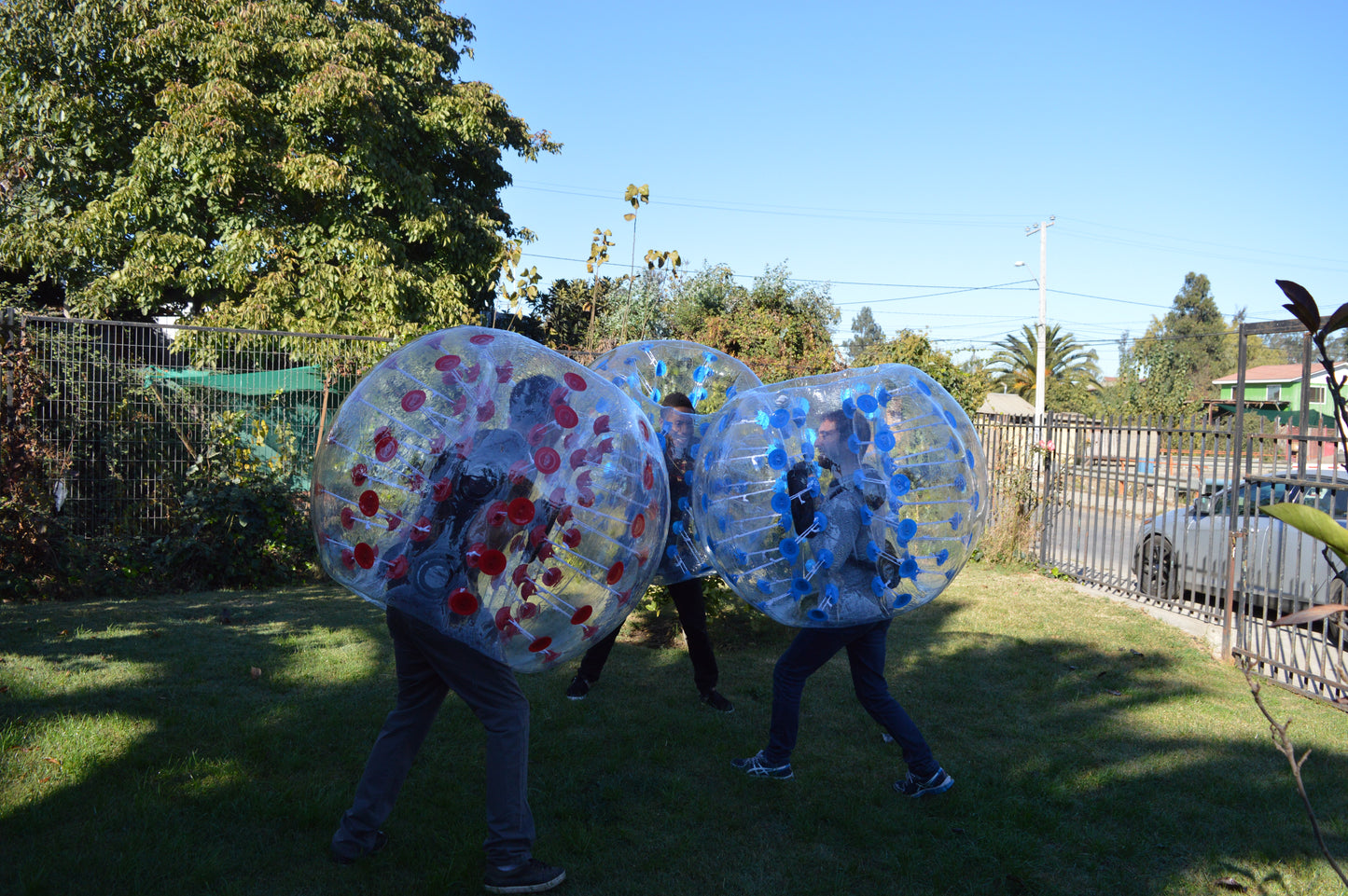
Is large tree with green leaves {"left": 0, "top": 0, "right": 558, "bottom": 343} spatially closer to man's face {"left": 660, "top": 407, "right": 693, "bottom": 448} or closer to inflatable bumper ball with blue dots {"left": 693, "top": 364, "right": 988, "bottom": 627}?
man's face {"left": 660, "top": 407, "right": 693, "bottom": 448}

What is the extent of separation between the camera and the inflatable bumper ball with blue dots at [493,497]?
296 centimetres

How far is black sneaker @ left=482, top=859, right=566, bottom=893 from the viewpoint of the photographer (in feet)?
10.5

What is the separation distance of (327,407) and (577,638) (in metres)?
6.86

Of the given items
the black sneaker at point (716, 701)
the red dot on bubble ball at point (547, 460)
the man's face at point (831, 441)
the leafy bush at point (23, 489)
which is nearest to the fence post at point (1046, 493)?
the black sneaker at point (716, 701)

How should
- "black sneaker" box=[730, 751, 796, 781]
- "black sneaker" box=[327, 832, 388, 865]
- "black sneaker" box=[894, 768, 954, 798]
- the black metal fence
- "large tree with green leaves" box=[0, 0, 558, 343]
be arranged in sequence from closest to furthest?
"black sneaker" box=[327, 832, 388, 865], "black sneaker" box=[894, 768, 954, 798], "black sneaker" box=[730, 751, 796, 781], the black metal fence, "large tree with green leaves" box=[0, 0, 558, 343]

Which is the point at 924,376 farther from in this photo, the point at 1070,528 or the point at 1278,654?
the point at 1070,528

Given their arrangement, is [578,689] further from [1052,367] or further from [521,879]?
[1052,367]

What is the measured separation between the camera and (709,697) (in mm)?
5340

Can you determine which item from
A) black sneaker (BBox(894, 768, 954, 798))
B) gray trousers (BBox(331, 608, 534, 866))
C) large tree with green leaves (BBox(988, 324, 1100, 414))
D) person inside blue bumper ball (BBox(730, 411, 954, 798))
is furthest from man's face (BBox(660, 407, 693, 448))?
large tree with green leaves (BBox(988, 324, 1100, 414))

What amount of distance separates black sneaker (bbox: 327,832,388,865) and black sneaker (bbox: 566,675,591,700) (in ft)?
6.15

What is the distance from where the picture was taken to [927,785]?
13.8 ft

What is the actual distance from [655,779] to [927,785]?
1.35 meters

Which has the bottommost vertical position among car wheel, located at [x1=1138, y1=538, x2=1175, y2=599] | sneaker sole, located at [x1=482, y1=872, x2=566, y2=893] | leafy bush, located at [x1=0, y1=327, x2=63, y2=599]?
sneaker sole, located at [x1=482, y1=872, x2=566, y2=893]

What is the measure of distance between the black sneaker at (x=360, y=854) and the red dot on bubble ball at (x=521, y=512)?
60.8 inches
